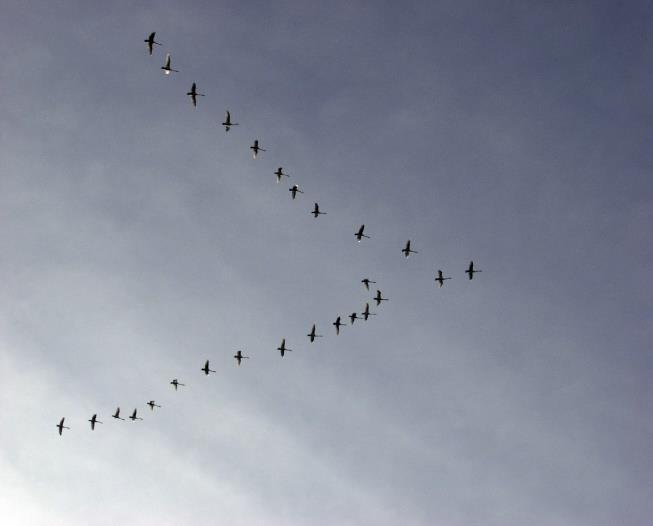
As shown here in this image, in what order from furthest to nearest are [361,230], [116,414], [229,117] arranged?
[116,414] < [361,230] < [229,117]

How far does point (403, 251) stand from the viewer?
136250 millimetres

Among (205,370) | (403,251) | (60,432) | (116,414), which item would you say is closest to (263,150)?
(403,251)

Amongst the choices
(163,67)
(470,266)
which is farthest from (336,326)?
(163,67)

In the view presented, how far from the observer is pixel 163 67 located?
112625mm

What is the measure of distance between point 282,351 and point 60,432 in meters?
54.2

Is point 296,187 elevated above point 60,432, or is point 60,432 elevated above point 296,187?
point 296,187

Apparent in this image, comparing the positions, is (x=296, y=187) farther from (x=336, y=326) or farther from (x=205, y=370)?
(x=205, y=370)

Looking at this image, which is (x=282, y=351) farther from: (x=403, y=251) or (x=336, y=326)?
(x=403, y=251)

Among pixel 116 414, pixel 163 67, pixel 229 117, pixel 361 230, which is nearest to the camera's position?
pixel 163 67

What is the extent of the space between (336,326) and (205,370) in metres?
27.9

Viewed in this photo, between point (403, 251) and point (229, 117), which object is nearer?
point (229, 117)

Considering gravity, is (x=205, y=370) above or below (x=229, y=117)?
below

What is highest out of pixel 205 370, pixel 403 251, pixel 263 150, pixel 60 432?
pixel 263 150

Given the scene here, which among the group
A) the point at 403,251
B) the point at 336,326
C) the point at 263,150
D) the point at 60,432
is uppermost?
the point at 263,150
